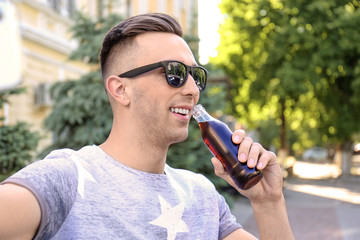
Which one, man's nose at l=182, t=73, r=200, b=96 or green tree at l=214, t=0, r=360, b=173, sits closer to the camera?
man's nose at l=182, t=73, r=200, b=96

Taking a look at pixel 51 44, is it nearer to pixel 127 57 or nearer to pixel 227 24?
pixel 127 57

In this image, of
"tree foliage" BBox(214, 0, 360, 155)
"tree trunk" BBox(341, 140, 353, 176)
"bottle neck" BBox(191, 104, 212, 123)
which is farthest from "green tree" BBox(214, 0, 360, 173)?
"bottle neck" BBox(191, 104, 212, 123)

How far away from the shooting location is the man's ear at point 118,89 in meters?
1.86

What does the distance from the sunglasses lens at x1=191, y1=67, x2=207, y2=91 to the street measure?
813 centimetres

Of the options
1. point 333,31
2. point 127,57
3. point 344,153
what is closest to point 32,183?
point 127,57

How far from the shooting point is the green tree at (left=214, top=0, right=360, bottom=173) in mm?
20875

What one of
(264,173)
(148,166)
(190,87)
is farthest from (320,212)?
(148,166)

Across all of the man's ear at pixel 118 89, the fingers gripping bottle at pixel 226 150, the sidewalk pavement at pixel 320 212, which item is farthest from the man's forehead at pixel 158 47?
the sidewalk pavement at pixel 320 212

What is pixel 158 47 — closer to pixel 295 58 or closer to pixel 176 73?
pixel 176 73

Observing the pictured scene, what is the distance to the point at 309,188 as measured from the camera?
20375mm

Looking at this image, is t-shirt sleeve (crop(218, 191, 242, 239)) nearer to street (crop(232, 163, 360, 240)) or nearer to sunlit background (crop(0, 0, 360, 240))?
sunlit background (crop(0, 0, 360, 240))

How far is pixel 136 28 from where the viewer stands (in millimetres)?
1863

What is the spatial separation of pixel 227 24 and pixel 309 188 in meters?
9.32

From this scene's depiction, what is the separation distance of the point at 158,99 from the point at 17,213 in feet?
2.54
